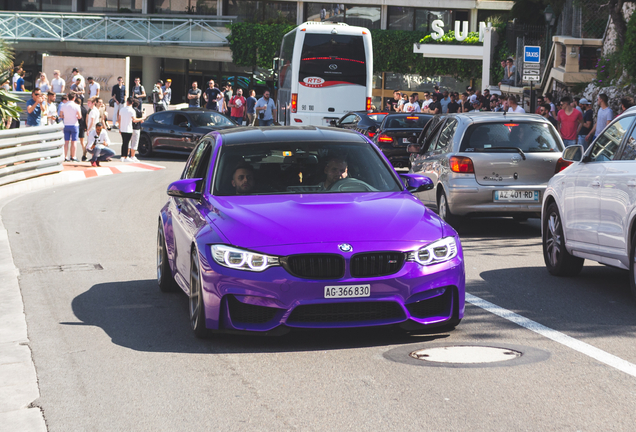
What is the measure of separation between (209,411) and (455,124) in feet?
29.3

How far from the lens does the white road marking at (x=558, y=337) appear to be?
19.7 feet

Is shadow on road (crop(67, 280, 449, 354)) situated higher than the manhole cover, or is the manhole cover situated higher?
the manhole cover

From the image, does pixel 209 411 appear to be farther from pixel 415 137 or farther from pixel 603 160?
pixel 415 137

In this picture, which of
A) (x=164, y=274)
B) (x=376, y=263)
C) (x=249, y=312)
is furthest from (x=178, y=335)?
(x=164, y=274)

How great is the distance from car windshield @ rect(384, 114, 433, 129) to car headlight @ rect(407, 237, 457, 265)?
16.0m

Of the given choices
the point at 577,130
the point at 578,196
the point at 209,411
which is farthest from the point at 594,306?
the point at 577,130

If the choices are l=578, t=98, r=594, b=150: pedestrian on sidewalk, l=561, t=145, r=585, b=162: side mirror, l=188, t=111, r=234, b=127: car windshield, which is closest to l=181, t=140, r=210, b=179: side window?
l=561, t=145, r=585, b=162: side mirror

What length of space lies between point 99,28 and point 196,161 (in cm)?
5124

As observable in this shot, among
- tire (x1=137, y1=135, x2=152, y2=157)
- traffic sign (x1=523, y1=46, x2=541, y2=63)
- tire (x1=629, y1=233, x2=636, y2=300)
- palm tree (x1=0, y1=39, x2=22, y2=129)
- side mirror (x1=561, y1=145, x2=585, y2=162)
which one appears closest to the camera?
tire (x1=629, y1=233, x2=636, y2=300)

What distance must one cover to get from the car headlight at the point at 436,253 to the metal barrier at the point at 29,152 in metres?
13.9

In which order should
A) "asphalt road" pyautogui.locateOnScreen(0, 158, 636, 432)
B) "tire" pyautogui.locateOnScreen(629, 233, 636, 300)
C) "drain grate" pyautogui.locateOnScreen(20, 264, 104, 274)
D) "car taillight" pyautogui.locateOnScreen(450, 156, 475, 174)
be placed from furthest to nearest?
"car taillight" pyautogui.locateOnScreen(450, 156, 475, 174)
"drain grate" pyautogui.locateOnScreen(20, 264, 104, 274)
"tire" pyautogui.locateOnScreen(629, 233, 636, 300)
"asphalt road" pyautogui.locateOnScreen(0, 158, 636, 432)

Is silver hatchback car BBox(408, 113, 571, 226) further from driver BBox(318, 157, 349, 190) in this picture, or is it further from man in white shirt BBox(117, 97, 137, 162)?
man in white shirt BBox(117, 97, 137, 162)

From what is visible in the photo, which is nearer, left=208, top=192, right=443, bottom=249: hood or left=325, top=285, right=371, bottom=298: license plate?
left=325, top=285, right=371, bottom=298: license plate

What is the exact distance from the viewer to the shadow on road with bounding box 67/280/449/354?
662 cm
